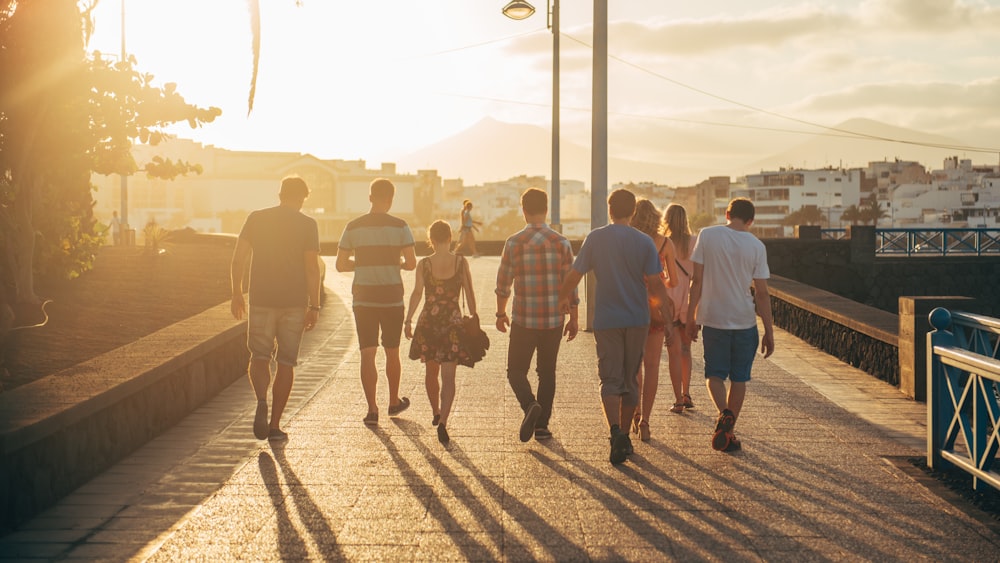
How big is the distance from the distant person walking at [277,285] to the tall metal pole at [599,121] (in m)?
7.07

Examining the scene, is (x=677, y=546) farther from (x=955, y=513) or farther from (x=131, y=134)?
(x=131, y=134)

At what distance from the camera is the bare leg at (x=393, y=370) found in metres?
8.34

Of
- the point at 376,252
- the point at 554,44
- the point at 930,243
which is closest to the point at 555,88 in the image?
the point at 554,44

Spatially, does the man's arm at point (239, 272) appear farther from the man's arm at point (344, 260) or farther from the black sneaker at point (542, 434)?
the black sneaker at point (542, 434)

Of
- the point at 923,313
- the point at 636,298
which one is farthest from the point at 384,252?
the point at 923,313

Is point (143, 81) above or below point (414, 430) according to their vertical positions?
above

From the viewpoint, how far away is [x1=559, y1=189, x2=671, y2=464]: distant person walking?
705 centimetres

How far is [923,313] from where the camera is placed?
9805 millimetres

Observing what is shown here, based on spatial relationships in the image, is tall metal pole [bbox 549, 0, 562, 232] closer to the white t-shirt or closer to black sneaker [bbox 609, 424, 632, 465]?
the white t-shirt

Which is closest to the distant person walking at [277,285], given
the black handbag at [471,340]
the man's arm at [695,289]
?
the black handbag at [471,340]

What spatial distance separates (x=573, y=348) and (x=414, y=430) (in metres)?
5.59

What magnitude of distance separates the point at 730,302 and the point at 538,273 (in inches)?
52.8

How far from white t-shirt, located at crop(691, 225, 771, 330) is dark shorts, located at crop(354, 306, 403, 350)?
2316mm

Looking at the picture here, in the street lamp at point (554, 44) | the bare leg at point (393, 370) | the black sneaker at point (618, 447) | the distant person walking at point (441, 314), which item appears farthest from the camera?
the street lamp at point (554, 44)
